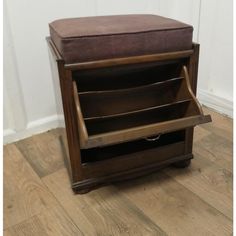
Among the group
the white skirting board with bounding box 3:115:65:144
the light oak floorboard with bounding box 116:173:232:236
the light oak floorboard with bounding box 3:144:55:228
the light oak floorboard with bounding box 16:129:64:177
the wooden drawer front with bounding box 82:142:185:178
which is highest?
the wooden drawer front with bounding box 82:142:185:178

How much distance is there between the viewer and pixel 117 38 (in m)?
0.75

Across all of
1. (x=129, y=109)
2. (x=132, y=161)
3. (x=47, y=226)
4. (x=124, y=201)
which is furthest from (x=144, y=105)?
(x=47, y=226)

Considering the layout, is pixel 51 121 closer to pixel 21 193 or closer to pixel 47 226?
pixel 21 193

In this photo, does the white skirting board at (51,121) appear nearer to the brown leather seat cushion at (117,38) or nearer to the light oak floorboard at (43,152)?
the light oak floorboard at (43,152)

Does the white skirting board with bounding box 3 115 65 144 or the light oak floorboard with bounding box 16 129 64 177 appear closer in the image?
the light oak floorboard with bounding box 16 129 64 177

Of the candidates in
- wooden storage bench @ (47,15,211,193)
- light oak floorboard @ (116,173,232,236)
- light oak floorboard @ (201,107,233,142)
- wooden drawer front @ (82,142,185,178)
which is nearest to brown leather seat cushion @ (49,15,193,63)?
wooden storage bench @ (47,15,211,193)

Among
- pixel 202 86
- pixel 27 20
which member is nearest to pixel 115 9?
pixel 27 20

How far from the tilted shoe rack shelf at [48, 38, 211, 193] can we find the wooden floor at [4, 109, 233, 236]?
0.05 m

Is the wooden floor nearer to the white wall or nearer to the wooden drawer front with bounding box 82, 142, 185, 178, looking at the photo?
the wooden drawer front with bounding box 82, 142, 185, 178

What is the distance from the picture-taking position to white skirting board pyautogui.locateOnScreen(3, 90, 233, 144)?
123 centimetres

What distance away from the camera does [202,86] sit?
1.48m

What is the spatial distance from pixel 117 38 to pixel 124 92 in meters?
0.17

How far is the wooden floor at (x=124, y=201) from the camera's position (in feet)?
2.57

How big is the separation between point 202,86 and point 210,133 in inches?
13.5
